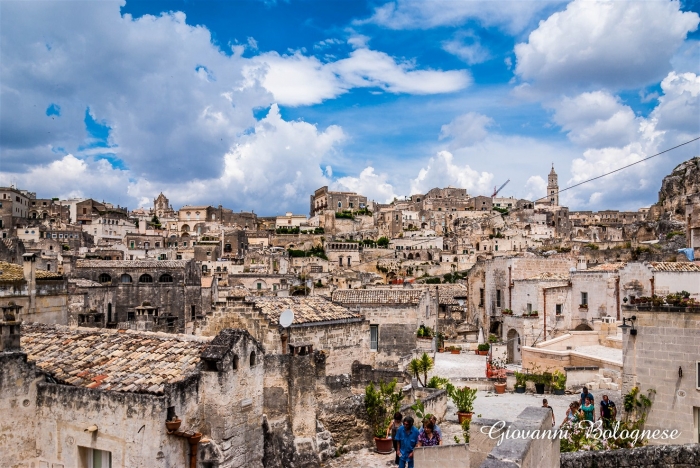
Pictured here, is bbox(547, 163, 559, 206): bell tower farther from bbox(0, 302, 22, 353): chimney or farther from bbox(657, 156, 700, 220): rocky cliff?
bbox(0, 302, 22, 353): chimney

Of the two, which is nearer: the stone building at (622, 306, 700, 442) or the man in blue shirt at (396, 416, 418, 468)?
the man in blue shirt at (396, 416, 418, 468)

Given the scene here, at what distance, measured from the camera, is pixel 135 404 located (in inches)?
307

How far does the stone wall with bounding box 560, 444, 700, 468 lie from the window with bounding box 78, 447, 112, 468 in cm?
676

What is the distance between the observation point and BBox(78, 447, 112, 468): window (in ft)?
27.1

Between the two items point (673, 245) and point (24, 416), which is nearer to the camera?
point (24, 416)

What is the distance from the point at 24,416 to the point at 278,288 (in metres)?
48.0

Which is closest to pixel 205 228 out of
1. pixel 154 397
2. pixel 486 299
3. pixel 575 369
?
pixel 486 299

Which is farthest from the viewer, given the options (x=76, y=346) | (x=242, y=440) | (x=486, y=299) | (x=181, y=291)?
(x=181, y=291)

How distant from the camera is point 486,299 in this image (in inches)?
1452

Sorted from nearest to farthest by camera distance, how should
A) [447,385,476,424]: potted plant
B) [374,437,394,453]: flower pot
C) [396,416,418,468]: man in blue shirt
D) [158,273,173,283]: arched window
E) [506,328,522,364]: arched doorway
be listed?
1. [396,416,418,468]: man in blue shirt
2. [374,437,394,453]: flower pot
3. [447,385,476,424]: potted plant
4. [506,328,522,364]: arched doorway
5. [158,273,173,283]: arched window

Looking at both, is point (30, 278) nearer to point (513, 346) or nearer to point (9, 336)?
point (9, 336)

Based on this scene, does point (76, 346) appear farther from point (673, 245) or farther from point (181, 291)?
point (673, 245)

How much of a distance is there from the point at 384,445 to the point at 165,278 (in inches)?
1267

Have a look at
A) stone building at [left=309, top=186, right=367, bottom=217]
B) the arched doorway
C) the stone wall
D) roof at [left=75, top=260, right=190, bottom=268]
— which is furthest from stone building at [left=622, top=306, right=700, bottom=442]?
stone building at [left=309, top=186, right=367, bottom=217]
